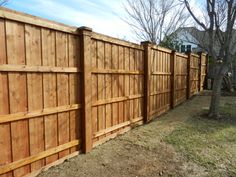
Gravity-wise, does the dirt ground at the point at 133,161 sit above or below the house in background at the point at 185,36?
below

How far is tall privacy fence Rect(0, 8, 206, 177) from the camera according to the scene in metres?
2.66

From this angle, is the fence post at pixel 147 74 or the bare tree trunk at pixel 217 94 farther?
the bare tree trunk at pixel 217 94

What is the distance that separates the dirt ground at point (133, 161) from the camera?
3.22 m

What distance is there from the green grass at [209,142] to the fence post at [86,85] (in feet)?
5.18

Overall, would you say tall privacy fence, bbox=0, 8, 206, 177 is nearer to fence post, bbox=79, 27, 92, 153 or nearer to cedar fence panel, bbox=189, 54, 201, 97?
fence post, bbox=79, 27, 92, 153

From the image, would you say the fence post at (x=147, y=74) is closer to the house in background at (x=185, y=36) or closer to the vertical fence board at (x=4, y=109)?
the vertical fence board at (x=4, y=109)

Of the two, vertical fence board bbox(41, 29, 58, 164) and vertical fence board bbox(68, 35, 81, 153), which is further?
vertical fence board bbox(68, 35, 81, 153)

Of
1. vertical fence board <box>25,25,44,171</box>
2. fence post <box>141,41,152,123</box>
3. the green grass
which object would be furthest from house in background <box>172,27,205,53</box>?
vertical fence board <box>25,25,44,171</box>

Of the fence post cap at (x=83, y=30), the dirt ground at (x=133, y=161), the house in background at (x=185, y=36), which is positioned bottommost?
the dirt ground at (x=133, y=161)

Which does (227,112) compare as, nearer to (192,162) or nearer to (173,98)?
(173,98)

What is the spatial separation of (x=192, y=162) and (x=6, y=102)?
271cm

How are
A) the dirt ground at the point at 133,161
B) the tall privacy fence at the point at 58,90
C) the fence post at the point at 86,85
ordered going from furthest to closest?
the fence post at the point at 86,85 < the dirt ground at the point at 133,161 < the tall privacy fence at the point at 58,90

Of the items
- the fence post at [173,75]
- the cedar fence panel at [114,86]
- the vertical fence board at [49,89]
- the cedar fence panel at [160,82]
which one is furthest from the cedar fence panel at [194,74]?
the vertical fence board at [49,89]

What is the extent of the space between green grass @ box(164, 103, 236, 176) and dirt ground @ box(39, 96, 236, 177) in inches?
6.5
